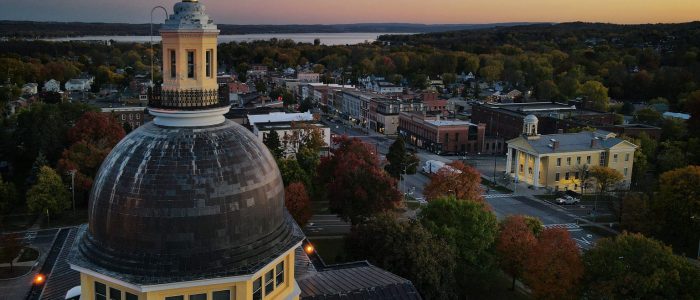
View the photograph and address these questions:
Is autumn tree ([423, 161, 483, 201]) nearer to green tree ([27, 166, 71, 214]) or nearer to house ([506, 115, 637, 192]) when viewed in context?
house ([506, 115, 637, 192])

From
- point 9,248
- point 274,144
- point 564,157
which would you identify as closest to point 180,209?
point 9,248

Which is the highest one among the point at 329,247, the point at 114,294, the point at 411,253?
the point at 114,294

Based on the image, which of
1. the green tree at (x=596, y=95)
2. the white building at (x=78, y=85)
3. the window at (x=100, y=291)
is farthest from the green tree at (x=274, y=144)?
the white building at (x=78, y=85)

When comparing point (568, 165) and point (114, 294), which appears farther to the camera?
point (568, 165)

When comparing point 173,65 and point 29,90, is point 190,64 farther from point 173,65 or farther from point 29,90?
point 29,90

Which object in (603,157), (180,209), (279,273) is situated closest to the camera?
(180,209)

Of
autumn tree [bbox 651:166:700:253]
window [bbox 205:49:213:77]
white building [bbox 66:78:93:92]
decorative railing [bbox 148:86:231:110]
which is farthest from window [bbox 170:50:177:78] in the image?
white building [bbox 66:78:93:92]
